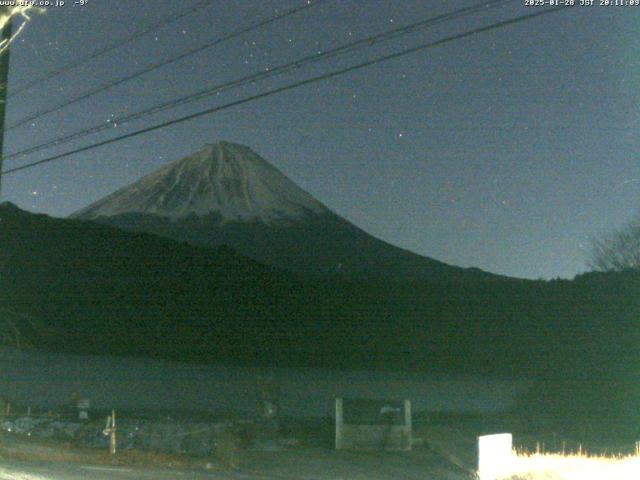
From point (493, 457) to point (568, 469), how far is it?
3.72 feet

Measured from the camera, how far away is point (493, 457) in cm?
1290

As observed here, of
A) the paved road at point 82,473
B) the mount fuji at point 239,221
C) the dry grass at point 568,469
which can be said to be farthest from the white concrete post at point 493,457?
the mount fuji at point 239,221

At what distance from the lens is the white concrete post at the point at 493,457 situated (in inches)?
498

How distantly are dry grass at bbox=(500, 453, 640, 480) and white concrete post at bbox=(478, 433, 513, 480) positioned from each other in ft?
0.29

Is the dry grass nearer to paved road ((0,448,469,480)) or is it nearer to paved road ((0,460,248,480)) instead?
paved road ((0,448,469,480))

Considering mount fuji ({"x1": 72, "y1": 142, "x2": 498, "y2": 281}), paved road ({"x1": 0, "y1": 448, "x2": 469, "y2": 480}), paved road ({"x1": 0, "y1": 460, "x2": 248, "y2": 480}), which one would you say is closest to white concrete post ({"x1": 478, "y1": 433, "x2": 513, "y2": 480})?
paved road ({"x1": 0, "y1": 448, "x2": 469, "y2": 480})

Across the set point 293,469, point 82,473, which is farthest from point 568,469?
point 82,473

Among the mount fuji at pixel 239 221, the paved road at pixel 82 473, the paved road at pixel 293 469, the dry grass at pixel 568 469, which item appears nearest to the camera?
the paved road at pixel 82 473

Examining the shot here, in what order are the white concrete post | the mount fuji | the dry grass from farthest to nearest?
the mount fuji
the white concrete post
the dry grass

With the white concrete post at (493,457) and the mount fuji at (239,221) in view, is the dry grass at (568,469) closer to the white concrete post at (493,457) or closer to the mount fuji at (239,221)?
the white concrete post at (493,457)

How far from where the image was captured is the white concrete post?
41.5 ft

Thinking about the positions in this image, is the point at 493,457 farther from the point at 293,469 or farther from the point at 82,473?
the point at 82,473

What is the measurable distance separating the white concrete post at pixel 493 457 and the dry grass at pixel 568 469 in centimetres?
Result: 9

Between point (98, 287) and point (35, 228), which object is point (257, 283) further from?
point (35, 228)
